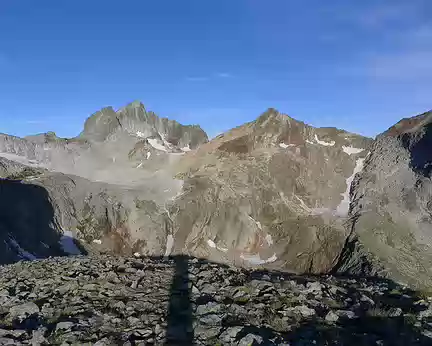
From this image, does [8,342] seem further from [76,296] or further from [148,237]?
[148,237]

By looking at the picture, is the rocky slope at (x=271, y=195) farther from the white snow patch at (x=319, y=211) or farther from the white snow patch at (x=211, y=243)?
the white snow patch at (x=319, y=211)

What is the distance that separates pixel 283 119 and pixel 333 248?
166ft

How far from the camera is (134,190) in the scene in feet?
328

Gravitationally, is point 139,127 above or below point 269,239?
above

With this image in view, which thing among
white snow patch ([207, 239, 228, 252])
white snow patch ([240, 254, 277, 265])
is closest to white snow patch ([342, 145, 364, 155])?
white snow patch ([240, 254, 277, 265])

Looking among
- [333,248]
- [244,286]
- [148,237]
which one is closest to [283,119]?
[333,248]

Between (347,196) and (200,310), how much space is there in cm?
10436

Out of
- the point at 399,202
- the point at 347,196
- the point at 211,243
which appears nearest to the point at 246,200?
the point at 211,243

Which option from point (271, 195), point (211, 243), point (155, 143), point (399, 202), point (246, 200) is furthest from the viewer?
point (155, 143)

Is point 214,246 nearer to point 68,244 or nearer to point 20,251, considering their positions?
point 68,244

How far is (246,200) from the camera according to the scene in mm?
105625

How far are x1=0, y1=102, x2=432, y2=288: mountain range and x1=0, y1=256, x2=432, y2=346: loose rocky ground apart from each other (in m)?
45.7

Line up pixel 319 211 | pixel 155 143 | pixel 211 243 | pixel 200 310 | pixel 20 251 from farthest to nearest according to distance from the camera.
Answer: pixel 155 143 < pixel 319 211 < pixel 211 243 < pixel 20 251 < pixel 200 310

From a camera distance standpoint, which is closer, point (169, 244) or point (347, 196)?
point (169, 244)
